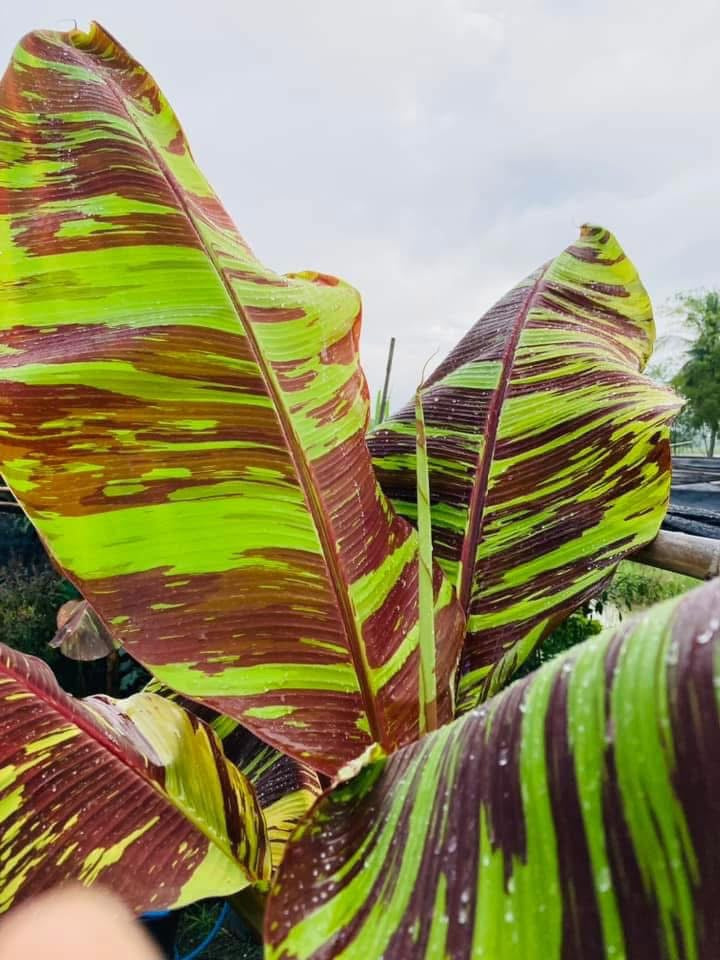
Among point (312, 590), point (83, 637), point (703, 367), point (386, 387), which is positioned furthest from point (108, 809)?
point (703, 367)

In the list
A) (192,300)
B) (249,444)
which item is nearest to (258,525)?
(249,444)

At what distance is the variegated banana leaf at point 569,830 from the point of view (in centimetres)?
18

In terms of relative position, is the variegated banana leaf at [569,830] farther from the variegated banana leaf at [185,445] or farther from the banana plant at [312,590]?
the variegated banana leaf at [185,445]

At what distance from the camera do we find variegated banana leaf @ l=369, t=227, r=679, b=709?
1.98ft

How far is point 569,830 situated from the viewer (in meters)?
0.19

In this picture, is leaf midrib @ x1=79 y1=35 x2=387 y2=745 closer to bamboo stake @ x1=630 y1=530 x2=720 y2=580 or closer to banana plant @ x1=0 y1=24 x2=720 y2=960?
banana plant @ x1=0 y1=24 x2=720 y2=960

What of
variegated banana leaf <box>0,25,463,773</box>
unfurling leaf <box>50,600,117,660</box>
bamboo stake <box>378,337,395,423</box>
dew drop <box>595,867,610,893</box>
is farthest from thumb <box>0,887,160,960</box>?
unfurling leaf <box>50,600,117,660</box>

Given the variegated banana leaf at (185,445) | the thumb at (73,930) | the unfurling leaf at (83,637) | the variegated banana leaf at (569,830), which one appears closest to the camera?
the variegated banana leaf at (569,830)

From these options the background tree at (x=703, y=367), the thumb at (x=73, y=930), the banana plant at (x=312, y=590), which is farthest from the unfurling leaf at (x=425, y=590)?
the background tree at (x=703, y=367)

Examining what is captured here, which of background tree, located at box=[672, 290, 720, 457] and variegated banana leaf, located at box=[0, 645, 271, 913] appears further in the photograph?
background tree, located at box=[672, 290, 720, 457]

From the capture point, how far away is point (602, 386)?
0.66 meters

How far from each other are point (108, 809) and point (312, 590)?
200 mm

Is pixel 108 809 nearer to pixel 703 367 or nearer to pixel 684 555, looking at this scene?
pixel 684 555

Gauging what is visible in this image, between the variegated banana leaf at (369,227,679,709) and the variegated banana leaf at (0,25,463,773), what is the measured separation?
3.8 inches
